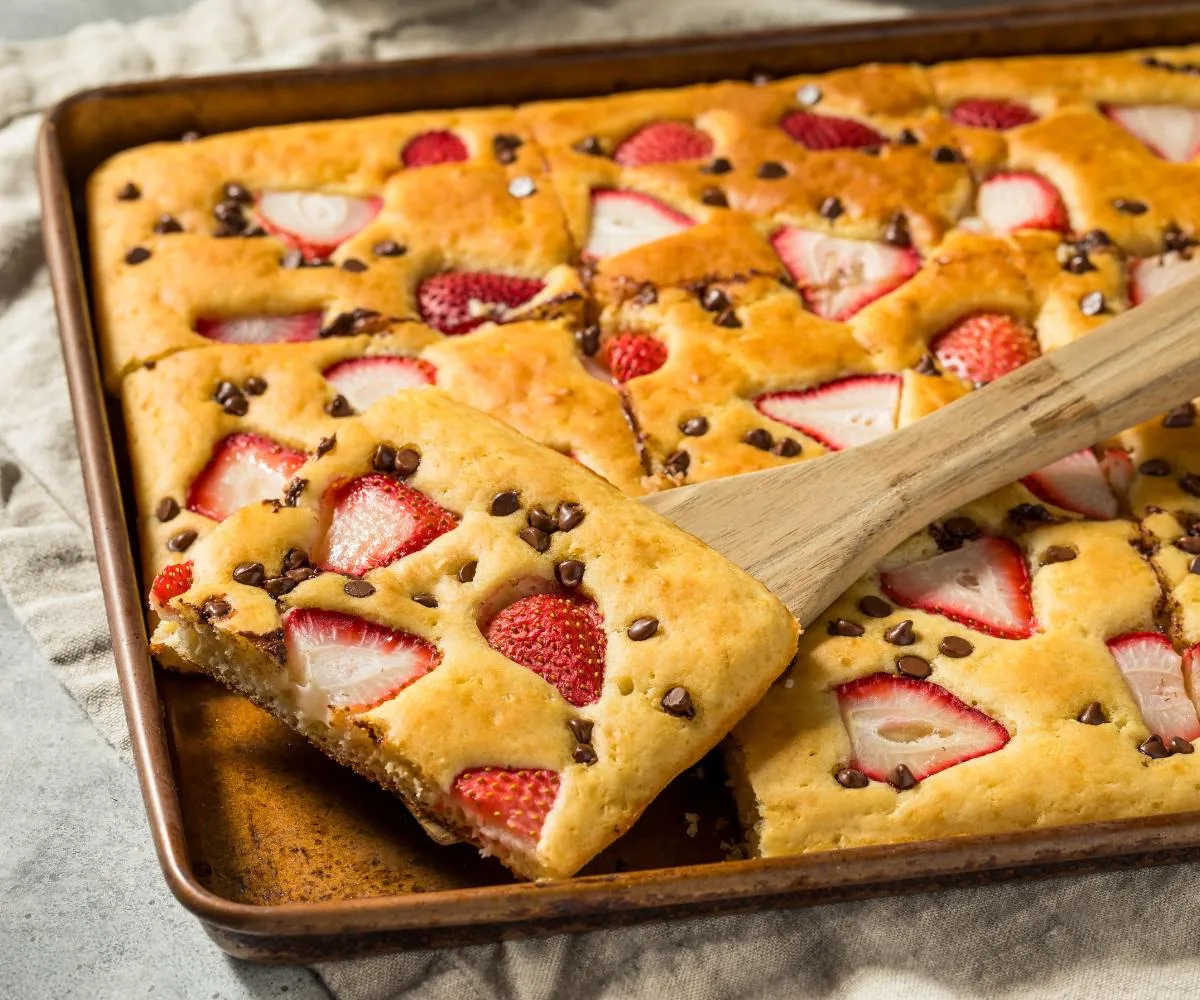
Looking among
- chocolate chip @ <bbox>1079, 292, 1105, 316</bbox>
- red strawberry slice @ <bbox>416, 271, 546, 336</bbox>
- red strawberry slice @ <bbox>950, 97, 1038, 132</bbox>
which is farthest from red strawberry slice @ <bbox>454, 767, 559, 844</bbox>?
red strawberry slice @ <bbox>950, 97, 1038, 132</bbox>

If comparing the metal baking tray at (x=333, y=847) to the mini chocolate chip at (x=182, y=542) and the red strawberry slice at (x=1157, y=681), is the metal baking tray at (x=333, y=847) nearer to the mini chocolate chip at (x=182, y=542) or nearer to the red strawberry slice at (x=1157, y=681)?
the mini chocolate chip at (x=182, y=542)

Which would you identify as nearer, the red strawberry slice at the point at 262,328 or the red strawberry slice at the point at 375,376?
the red strawberry slice at the point at 375,376

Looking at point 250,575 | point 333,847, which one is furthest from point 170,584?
point 333,847

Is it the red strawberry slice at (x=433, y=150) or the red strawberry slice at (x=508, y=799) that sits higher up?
the red strawberry slice at (x=433, y=150)

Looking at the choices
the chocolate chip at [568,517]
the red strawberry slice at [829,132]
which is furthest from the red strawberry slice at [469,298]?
the red strawberry slice at [829,132]

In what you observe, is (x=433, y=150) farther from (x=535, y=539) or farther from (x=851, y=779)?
(x=851, y=779)
